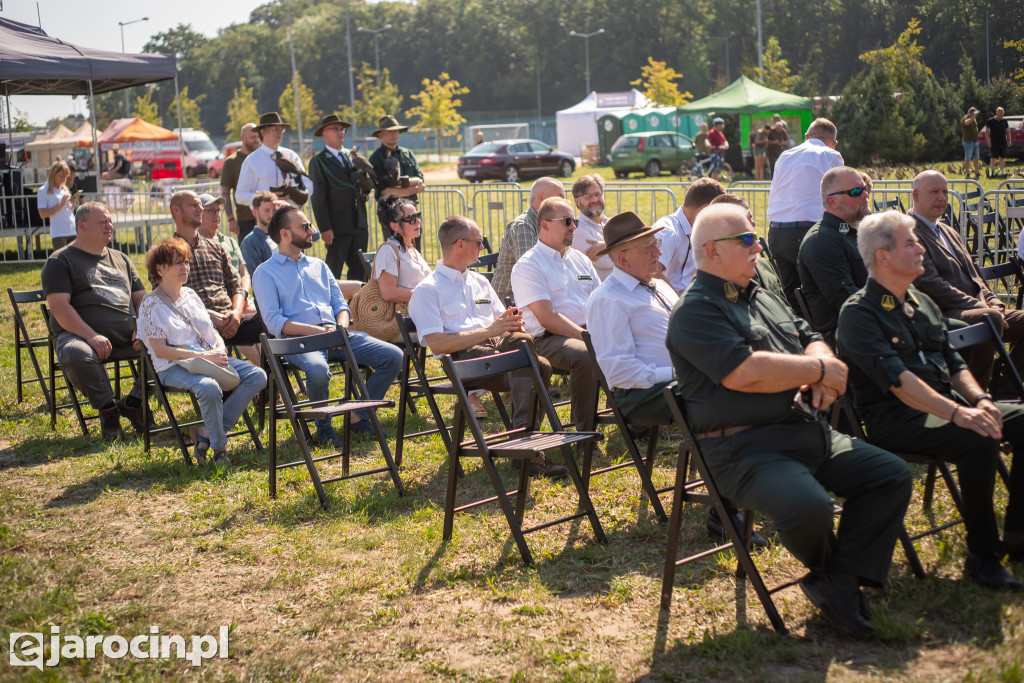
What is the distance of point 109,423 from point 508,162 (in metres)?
26.9

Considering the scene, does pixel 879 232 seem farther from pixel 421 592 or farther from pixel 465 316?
pixel 465 316

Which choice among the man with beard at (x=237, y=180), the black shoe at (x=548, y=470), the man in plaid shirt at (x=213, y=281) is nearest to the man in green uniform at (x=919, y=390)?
the black shoe at (x=548, y=470)

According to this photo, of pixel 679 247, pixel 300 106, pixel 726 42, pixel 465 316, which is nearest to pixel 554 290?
pixel 465 316

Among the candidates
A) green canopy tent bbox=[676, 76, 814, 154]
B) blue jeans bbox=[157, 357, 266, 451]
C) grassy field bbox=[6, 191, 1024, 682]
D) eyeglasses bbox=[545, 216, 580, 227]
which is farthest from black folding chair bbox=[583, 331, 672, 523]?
green canopy tent bbox=[676, 76, 814, 154]

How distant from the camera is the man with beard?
35.0 ft

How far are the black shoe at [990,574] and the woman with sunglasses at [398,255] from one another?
4341mm

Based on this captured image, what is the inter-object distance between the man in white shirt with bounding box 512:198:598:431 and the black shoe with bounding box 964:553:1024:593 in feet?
8.18

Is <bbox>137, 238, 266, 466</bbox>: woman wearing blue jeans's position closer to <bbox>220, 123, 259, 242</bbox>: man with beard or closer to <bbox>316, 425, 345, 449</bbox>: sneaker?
<bbox>316, 425, 345, 449</bbox>: sneaker

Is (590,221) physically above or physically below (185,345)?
above

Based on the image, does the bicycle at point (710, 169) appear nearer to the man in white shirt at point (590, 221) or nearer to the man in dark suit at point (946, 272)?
the man in white shirt at point (590, 221)

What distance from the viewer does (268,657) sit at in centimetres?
377

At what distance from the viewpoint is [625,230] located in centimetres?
507

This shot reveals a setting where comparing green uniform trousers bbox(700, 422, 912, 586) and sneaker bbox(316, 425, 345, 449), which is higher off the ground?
green uniform trousers bbox(700, 422, 912, 586)

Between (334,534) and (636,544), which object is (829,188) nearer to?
(636,544)
